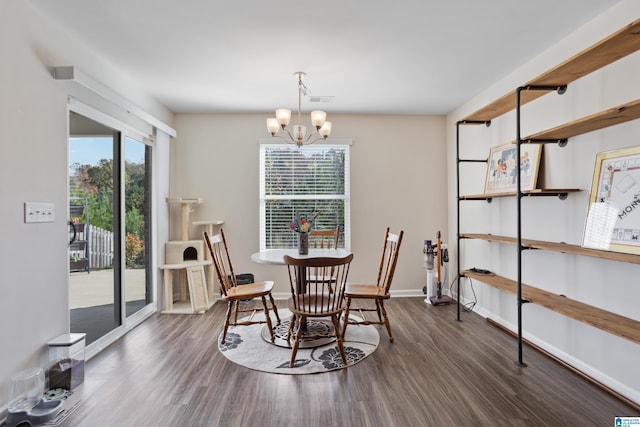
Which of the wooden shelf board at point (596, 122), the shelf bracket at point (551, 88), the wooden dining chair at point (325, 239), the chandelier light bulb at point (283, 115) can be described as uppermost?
the shelf bracket at point (551, 88)

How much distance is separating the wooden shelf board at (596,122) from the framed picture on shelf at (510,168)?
14.3 inches

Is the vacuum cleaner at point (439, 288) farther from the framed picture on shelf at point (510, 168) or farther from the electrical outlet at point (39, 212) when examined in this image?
the electrical outlet at point (39, 212)

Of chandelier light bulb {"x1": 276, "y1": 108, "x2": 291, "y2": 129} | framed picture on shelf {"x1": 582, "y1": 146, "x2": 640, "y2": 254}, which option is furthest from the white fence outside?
framed picture on shelf {"x1": 582, "y1": 146, "x2": 640, "y2": 254}

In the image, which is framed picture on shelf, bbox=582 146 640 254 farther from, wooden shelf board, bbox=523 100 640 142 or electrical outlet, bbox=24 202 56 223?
electrical outlet, bbox=24 202 56 223

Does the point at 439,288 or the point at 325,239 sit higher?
the point at 325,239

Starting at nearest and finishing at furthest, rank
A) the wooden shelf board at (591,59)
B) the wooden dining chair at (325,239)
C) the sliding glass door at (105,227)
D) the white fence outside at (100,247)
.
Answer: the wooden shelf board at (591,59)
the sliding glass door at (105,227)
the white fence outside at (100,247)
the wooden dining chair at (325,239)

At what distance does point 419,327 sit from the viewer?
339 cm

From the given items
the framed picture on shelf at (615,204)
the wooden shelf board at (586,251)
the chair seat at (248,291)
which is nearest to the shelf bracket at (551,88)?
the framed picture on shelf at (615,204)

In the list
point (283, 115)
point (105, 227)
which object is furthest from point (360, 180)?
point (105, 227)

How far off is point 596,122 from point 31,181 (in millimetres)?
3775

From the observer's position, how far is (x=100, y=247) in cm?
298

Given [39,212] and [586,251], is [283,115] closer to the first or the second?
[39,212]

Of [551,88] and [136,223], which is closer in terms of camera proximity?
A: [551,88]

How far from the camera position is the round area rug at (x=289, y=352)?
2543mm
